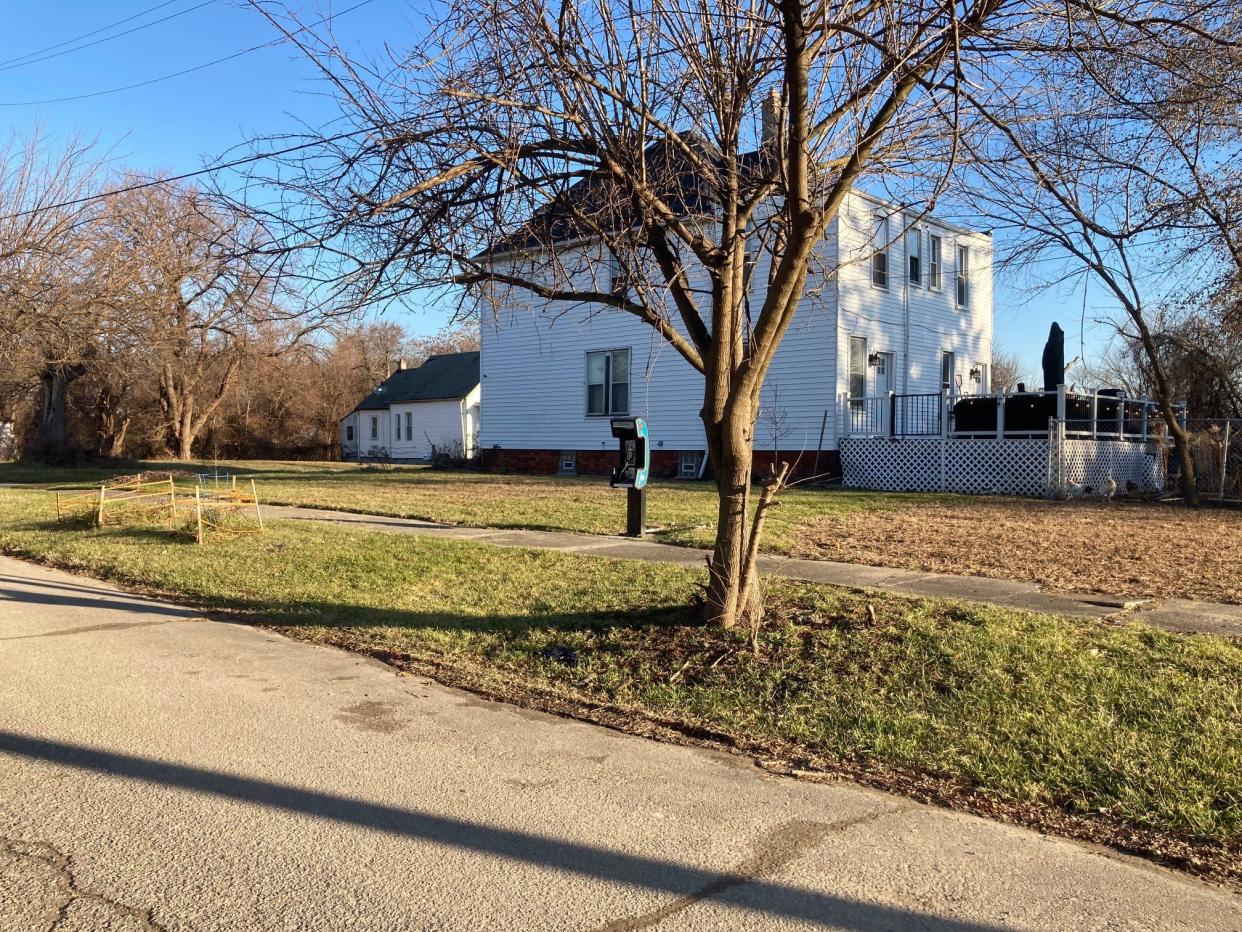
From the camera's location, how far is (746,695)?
5.67 m

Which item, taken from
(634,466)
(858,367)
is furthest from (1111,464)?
(634,466)

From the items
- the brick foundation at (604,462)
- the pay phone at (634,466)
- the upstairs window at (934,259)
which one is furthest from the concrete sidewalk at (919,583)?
the upstairs window at (934,259)

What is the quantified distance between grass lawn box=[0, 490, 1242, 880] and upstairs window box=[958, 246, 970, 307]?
17.9 metres

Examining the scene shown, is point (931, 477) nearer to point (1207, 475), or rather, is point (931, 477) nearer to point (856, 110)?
point (1207, 475)

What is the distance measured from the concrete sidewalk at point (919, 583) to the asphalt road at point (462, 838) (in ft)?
11.8

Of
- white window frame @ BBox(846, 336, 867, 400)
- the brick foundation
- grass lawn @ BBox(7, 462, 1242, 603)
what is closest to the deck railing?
white window frame @ BBox(846, 336, 867, 400)

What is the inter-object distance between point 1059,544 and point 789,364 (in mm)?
10888

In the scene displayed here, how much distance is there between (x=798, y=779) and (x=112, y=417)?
4954 cm

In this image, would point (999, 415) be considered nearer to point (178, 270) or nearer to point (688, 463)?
point (688, 463)

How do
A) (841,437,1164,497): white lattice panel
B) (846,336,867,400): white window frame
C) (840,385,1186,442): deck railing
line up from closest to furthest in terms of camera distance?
(841,437,1164,497): white lattice panel < (840,385,1186,442): deck railing < (846,336,867,400): white window frame

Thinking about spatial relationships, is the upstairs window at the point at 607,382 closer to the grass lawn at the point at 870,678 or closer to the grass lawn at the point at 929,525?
the grass lawn at the point at 929,525

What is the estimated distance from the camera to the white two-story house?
20.5 metres

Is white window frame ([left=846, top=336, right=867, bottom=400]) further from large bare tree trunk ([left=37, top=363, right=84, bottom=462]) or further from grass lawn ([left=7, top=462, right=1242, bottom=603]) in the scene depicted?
large bare tree trunk ([left=37, top=363, right=84, bottom=462])

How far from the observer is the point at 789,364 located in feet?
69.1
